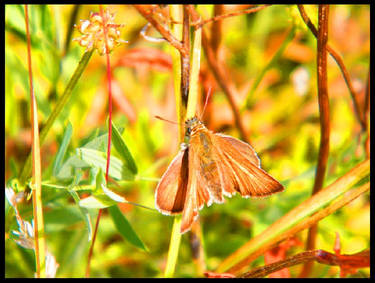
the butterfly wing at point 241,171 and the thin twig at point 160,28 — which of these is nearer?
the thin twig at point 160,28

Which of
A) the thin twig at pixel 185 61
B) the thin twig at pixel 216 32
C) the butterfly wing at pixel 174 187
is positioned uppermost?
the thin twig at pixel 216 32

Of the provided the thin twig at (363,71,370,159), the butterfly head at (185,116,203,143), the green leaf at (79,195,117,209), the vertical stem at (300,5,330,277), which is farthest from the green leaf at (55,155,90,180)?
the thin twig at (363,71,370,159)

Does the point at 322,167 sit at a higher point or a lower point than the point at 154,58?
lower

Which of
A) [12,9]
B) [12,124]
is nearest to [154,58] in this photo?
[12,9]

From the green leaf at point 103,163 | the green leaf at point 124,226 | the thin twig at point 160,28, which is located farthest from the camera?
the green leaf at point 124,226

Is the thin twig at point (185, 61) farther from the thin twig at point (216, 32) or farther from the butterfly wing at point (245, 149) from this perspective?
the thin twig at point (216, 32)

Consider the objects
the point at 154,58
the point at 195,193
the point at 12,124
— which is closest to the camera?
the point at 195,193

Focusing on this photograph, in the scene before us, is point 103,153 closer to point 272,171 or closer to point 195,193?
point 195,193

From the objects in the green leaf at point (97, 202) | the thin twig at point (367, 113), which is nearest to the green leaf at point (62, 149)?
the green leaf at point (97, 202)
